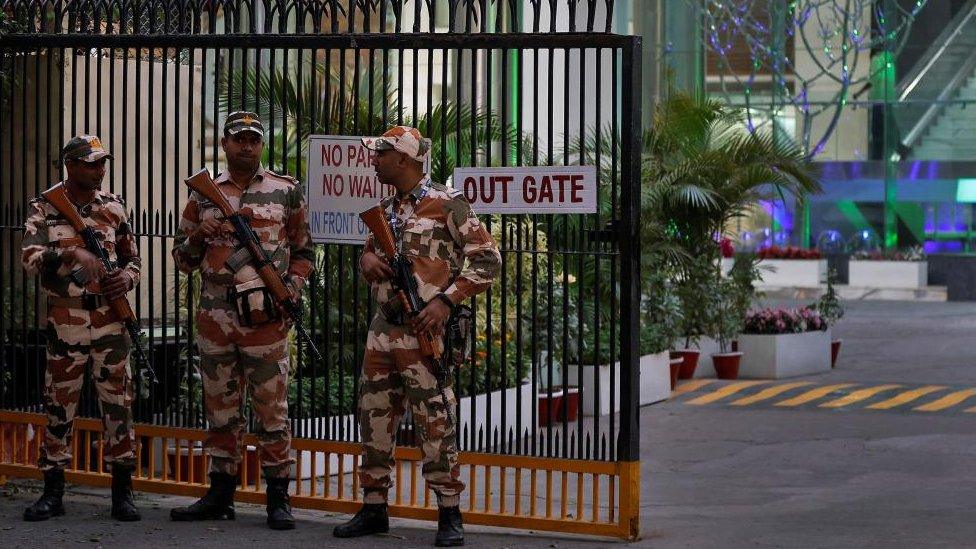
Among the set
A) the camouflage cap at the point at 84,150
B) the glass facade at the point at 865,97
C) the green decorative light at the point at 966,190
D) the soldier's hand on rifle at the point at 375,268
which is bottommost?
the soldier's hand on rifle at the point at 375,268

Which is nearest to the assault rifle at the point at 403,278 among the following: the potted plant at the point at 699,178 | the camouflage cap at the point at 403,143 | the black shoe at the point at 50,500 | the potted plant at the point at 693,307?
the camouflage cap at the point at 403,143

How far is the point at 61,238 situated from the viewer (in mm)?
7789

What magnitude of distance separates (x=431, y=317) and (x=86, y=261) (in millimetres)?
1724

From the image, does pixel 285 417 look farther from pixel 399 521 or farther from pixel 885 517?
pixel 885 517

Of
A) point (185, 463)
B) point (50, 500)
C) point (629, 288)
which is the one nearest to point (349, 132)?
point (185, 463)

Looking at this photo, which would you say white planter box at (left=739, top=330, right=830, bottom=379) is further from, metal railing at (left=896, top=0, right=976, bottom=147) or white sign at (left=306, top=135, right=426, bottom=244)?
metal railing at (left=896, top=0, right=976, bottom=147)

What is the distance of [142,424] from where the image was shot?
28.2 feet

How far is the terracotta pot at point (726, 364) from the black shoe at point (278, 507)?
884 cm

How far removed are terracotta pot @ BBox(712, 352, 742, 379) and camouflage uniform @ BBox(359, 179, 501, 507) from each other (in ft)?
29.5

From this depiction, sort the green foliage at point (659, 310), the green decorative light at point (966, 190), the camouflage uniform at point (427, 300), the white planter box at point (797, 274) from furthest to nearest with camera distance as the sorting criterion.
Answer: the green decorative light at point (966, 190) → the white planter box at point (797, 274) → the green foliage at point (659, 310) → the camouflage uniform at point (427, 300)

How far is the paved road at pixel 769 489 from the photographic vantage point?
7680mm

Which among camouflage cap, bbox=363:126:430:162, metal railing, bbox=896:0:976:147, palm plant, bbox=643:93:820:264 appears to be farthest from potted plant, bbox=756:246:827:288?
camouflage cap, bbox=363:126:430:162

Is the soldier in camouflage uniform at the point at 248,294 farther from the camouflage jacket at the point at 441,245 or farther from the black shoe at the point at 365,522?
the camouflage jacket at the point at 441,245

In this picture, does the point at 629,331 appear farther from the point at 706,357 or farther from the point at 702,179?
the point at 702,179
